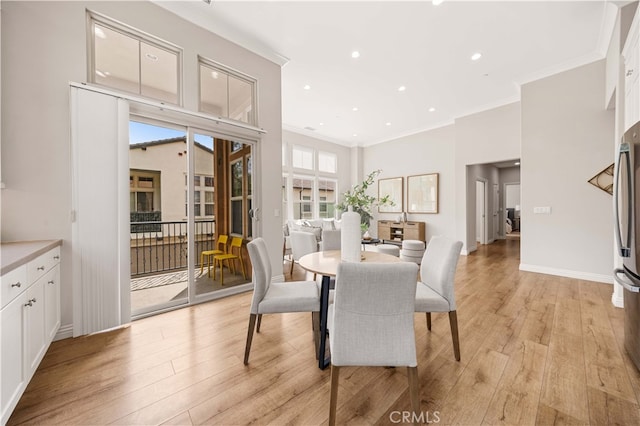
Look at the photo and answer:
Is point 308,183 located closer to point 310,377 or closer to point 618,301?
point 310,377

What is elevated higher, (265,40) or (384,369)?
(265,40)

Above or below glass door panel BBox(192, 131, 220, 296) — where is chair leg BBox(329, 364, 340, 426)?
below

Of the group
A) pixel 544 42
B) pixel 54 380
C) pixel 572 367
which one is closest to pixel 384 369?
pixel 572 367

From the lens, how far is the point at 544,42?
10.9 feet

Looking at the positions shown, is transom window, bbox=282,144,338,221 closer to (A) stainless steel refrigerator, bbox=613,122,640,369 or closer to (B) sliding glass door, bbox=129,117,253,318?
(B) sliding glass door, bbox=129,117,253,318

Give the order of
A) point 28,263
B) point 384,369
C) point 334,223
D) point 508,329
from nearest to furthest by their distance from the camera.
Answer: point 28,263
point 384,369
point 508,329
point 334,223

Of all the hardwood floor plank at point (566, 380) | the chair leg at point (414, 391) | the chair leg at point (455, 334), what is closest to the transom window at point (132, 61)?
the chair leg at point (414, 391)

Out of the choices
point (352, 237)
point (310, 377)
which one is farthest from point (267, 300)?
point (352, 237)

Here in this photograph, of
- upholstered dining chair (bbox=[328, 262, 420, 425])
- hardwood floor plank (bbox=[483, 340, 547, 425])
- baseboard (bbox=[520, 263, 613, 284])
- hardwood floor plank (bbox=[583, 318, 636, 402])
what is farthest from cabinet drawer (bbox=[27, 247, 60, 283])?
baseboard (bbox=[520, 263, 613, 284])

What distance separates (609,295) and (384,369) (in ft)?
11.3

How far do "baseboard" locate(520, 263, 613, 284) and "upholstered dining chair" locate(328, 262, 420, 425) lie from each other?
4.39 metres

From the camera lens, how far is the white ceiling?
2.76 metres

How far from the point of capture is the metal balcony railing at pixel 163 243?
110 inches

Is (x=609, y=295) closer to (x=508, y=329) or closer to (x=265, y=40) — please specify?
(x=508, y=329)
